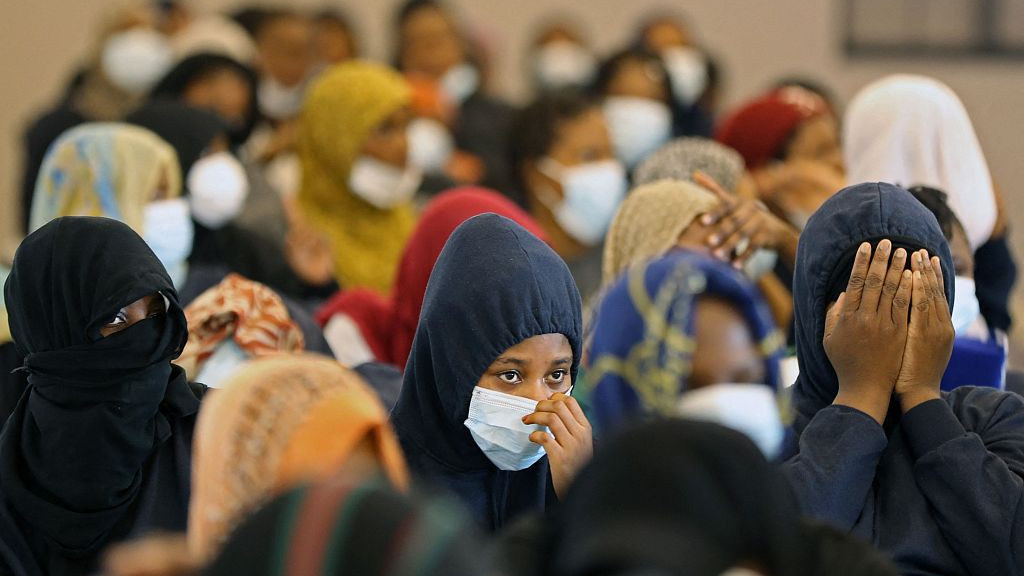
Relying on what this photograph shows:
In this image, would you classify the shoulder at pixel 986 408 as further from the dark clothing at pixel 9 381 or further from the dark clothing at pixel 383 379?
the dark clothing at pixel 9 381

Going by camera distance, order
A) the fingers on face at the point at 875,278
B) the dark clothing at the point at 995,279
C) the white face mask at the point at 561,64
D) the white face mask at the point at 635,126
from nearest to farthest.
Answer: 1. the fingers on face at the point at 875,278
2. the dark clothing at the point at 995,279
3. the white face mask at the point at 635,126
4. the white face mask at the point at 561,64

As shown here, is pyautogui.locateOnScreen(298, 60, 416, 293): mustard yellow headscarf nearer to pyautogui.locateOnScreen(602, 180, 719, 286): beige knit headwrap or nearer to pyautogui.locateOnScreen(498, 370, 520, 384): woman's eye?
pyautogui.locateOnScreen(602, 180, 719, 286): beige knit headwrap

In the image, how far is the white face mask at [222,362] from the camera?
136 inches

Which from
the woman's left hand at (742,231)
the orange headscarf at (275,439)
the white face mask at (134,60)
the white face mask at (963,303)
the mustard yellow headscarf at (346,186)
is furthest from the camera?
the white face mask at (134,60)

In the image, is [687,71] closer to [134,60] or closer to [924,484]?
[134,60]

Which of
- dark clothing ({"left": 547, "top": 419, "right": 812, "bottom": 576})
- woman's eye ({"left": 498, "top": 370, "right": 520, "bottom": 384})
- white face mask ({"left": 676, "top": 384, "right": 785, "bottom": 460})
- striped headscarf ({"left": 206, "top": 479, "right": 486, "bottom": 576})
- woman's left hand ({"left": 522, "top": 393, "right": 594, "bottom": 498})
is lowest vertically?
woman's left hand ({"left": 522, "top": 393, "right": 594, "bottom": 498})

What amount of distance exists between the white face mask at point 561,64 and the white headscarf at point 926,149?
5159 mm

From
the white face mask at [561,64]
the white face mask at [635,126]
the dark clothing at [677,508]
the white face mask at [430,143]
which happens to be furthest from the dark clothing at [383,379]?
the white face mask at [561,64]

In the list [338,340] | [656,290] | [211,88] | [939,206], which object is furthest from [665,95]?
[656,290]

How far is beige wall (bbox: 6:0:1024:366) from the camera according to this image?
9.48 metres

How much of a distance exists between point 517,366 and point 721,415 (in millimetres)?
913

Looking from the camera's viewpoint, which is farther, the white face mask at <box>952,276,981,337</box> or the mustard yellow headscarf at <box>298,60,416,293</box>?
the mustard yellow headscarf at <box>298,60,416,293</box>

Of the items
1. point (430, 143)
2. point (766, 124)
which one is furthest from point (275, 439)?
point (430, 143)

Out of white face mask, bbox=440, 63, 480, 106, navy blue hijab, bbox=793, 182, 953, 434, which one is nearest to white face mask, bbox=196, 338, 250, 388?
navy blue hijab, bbox=793, 182, 953, 434
